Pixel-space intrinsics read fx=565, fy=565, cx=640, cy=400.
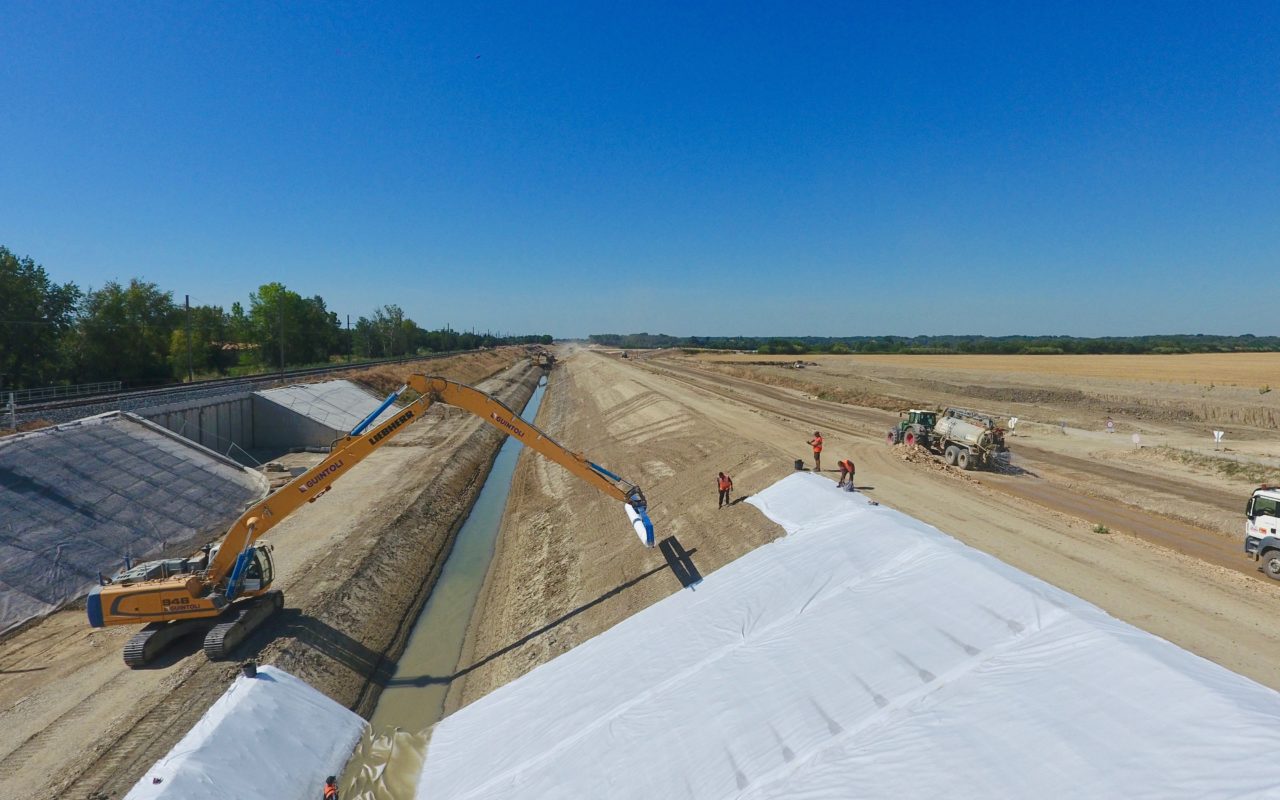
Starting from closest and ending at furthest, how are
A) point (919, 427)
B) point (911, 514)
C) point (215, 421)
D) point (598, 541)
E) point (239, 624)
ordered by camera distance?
point (239, 624)
point (911, 514)
point (598, 541)
point (919, 427)
point (215, 421)

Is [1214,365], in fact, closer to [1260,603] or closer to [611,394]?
[611,394]

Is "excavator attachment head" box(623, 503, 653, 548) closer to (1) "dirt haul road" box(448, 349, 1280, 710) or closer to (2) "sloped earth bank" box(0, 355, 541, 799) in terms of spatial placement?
(1) "dirt haul road" box(448, 349, 1280, 710)

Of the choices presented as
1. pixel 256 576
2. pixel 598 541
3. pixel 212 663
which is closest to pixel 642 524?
pixel 598 541

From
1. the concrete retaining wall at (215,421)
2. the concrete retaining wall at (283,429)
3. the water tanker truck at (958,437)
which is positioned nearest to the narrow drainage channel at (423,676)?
the concrete retaining wall at (283,429)

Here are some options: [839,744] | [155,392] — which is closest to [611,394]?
[155,392]

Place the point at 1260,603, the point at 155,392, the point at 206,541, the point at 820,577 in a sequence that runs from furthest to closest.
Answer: the point at 155,392
the point at 206,541
the point at 1260,603
the point at 820,577

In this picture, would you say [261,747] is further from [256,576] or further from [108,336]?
[108,336]

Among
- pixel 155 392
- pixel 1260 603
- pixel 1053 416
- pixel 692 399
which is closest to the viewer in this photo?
pixel 1260 603
